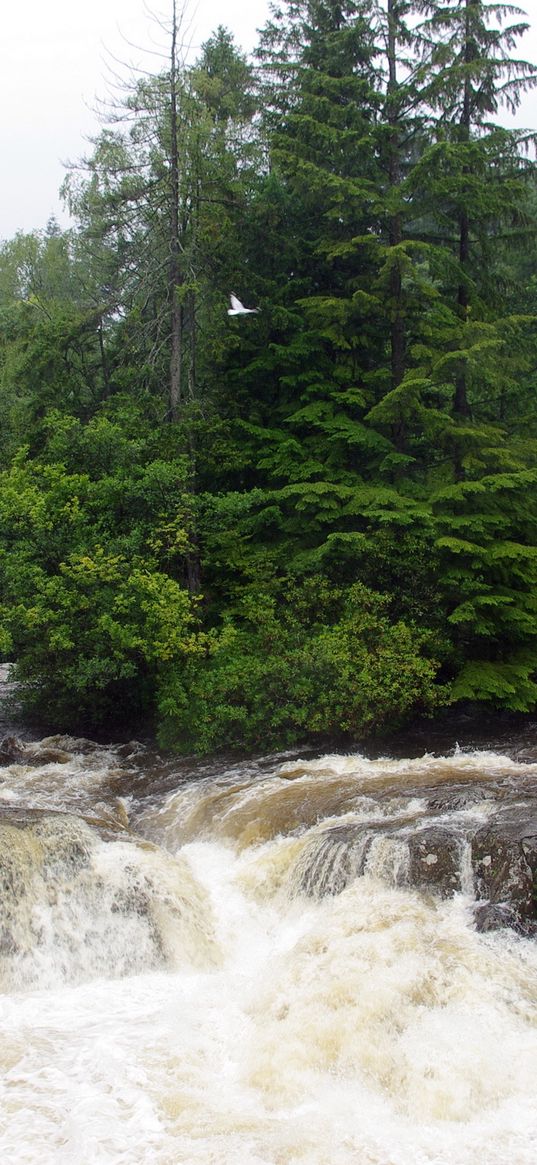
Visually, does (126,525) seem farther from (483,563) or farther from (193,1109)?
(193,1109)

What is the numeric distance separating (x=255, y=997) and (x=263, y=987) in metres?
0.14

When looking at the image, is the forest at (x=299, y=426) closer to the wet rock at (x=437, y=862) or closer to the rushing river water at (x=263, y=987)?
the rushing river water at (x=263, y=987)

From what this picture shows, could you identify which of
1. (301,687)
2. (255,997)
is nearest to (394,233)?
(301,687)

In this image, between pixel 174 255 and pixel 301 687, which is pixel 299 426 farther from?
pixel 301 687

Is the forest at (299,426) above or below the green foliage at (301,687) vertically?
above

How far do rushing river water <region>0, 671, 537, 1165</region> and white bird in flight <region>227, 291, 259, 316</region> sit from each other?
396 inches

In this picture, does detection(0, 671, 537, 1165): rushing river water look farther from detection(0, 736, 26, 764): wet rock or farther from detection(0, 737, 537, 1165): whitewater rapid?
detection(0, 736, 26, 764): wet rock

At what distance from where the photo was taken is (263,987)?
26.2 feet

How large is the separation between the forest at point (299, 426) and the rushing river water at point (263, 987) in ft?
11.9

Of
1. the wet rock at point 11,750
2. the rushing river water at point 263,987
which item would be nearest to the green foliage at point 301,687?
the wet rock at point 11,750

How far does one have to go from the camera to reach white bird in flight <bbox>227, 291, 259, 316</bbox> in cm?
1762

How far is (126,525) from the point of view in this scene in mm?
16688

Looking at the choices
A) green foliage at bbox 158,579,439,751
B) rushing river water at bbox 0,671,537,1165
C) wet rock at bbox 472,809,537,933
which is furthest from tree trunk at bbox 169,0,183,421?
wet rock at bbox 472,809,537,933

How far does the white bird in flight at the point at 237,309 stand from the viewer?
17.6 m
